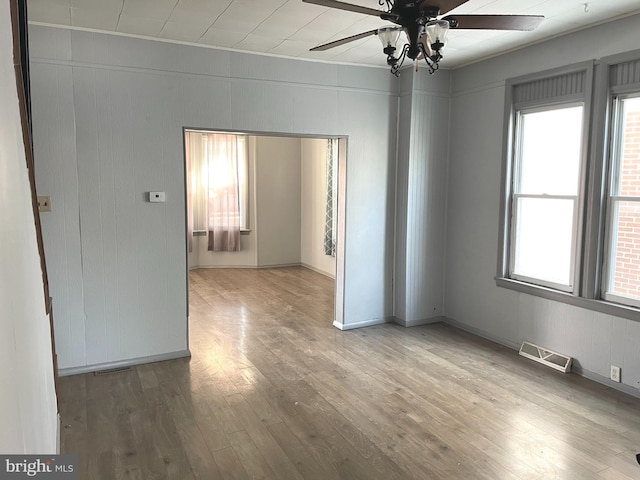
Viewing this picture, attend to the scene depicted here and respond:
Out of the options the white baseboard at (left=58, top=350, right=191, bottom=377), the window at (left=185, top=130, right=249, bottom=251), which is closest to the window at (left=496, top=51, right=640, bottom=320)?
the white baseboard at (left=58, top=350, right=191, bottom=377)

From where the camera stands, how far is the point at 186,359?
4293mm

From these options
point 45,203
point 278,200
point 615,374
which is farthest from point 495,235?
point 278,200

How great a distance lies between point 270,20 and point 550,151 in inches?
102

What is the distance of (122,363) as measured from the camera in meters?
4.10

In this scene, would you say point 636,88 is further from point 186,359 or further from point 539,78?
point 186,359

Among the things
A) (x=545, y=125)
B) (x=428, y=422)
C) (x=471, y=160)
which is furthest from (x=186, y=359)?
(x=545, y=125)

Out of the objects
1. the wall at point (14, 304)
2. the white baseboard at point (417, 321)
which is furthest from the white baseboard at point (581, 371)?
the wall at point (14, 304)

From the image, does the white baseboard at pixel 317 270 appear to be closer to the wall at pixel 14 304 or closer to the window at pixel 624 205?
the window at pixel 624 205

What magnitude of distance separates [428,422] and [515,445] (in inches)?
21.1

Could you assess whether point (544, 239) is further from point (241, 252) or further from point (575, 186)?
point (241, 252)

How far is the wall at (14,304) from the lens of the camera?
1046 millimetres

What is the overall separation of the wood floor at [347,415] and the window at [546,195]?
84 cm

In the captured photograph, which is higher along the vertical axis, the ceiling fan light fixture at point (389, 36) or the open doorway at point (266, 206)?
the ceiling fan light fixture at point (389, 36)

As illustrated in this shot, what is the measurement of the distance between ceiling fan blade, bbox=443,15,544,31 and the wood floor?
2.40 metres
